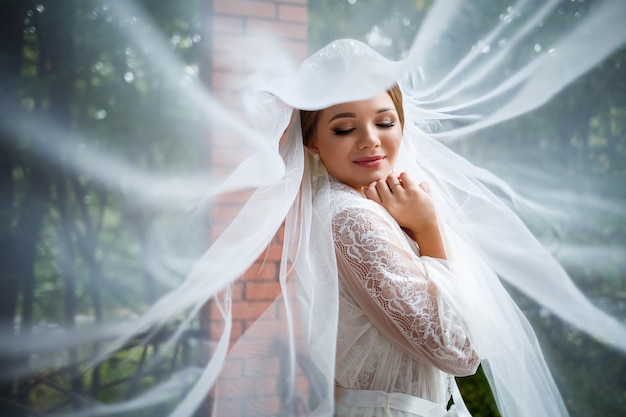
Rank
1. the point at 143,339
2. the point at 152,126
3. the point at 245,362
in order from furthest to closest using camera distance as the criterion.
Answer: the point at 152,126, the point at 143,339, the point at 245,362

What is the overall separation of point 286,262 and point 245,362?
7.3 inches

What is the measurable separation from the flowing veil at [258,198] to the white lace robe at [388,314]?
0.08 m

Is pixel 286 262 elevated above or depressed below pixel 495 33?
below

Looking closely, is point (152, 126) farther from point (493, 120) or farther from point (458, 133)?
point (493, 120)

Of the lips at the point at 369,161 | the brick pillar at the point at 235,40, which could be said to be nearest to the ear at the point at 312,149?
the lips at the point at 369,161

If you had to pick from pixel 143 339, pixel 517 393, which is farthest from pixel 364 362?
pixel 143 339

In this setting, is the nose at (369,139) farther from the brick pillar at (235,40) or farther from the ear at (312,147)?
the brick pillar at (235,40)

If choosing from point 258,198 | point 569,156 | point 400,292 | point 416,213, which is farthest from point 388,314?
point 569,156

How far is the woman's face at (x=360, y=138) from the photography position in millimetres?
992

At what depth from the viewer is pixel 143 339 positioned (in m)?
1.31

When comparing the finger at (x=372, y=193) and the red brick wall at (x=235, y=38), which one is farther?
Result: the red brick wall at (x=235, y=38)

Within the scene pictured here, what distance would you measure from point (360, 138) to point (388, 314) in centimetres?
34

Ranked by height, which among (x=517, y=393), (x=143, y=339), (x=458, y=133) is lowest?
(x=517, y=393)

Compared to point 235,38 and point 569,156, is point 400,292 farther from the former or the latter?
point 569,156
